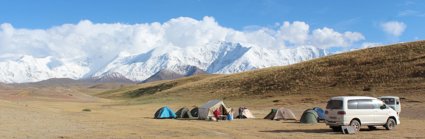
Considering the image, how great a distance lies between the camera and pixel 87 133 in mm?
29844

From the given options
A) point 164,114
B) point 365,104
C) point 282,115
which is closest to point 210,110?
point 164,114

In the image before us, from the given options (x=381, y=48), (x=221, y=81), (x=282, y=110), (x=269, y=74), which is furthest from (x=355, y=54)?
(x=282, y=110)

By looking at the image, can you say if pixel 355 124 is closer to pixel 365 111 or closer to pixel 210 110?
pixel 365 111

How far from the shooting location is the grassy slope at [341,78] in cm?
9069

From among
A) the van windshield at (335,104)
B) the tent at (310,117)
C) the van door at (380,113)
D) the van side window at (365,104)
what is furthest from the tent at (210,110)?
the van side window at (365,104)

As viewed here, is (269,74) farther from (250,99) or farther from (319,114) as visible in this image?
(319,114)

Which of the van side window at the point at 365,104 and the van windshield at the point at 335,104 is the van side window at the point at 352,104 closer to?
the van side window at the point at 365,104

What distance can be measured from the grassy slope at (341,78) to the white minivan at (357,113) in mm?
50199

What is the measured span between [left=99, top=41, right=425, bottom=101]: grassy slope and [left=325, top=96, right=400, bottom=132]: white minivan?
5020 centimetres

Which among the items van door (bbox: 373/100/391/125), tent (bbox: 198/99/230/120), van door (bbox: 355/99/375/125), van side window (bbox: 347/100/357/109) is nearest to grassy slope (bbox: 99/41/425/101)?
tent (bbox: 198/99/230/120)

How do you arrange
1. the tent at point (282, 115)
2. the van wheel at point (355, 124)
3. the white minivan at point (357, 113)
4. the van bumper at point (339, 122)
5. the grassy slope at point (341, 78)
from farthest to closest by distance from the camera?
the grassy slope at point (341, 78)
the tent at point (282, 115)
the van wheel at point (355, 124)
the white minivan at point (357, 113)
the van bumper at point (339, 122)

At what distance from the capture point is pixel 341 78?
10075cm

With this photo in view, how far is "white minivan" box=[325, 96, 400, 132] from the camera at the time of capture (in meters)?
32.4

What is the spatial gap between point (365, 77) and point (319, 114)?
181 ft
